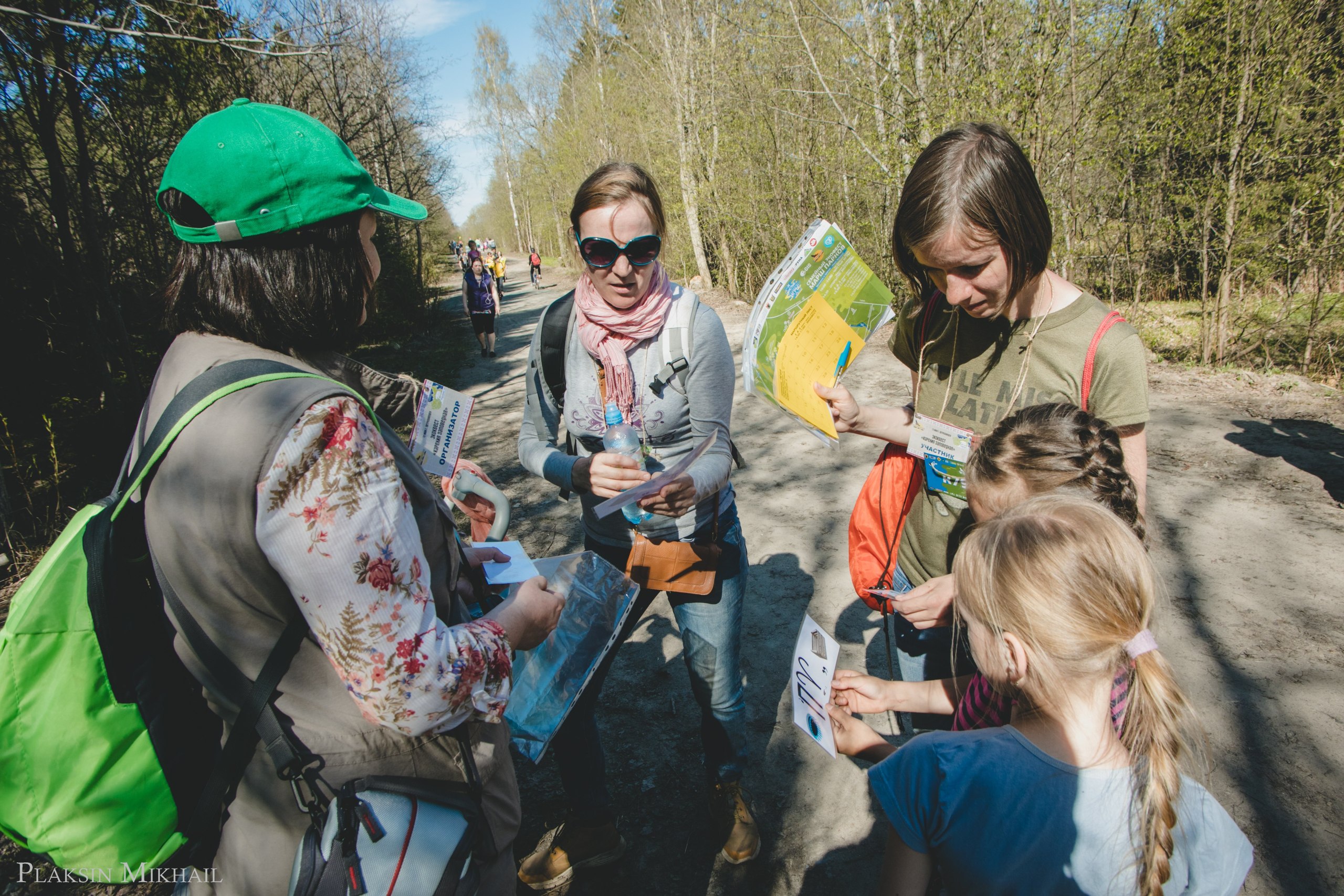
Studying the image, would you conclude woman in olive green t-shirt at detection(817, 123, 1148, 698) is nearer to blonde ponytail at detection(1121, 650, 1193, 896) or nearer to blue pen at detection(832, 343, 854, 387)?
blue pen at detection(832, 343, 854, 387)

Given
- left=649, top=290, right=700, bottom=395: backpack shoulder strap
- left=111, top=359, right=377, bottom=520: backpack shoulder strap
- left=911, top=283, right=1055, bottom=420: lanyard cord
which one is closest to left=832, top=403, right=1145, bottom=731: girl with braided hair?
left=911, top=283, right=1055, bottom=420: lanyard cord

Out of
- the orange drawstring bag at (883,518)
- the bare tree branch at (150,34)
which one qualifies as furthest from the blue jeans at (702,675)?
the bare tree branch at (150,34)

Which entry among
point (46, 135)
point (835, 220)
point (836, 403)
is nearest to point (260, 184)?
point (836, 403)

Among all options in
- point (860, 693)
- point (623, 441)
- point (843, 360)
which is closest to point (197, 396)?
point (623, 441)

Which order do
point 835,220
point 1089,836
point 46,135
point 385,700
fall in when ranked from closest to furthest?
point 385,700 → point 1089,836 → point 46,135 → point 835,220

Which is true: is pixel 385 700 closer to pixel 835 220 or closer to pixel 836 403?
pixel 836 403

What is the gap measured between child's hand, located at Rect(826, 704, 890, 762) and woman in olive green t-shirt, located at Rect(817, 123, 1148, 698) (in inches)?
13.4

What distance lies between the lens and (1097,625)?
1126mm

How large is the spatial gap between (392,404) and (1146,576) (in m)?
1.78

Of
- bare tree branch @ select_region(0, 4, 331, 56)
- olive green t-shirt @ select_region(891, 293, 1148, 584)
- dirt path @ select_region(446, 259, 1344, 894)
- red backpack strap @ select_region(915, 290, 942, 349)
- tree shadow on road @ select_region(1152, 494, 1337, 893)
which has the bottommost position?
tree shadow on road @ select_region(1152, 494, 1337, 893)

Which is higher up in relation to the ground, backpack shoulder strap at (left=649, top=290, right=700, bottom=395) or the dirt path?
backpack shoulder strap at (left=649, top=290, right=700, bottom=395)

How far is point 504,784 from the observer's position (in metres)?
1.27

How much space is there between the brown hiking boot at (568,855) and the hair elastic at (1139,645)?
1734 millimetres

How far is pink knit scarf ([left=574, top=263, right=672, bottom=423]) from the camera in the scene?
189 centimetres
